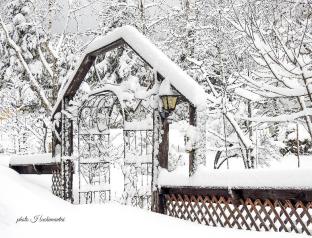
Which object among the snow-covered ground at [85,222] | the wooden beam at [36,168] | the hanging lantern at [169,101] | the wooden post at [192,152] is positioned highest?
the hanging lantern at [169,101]

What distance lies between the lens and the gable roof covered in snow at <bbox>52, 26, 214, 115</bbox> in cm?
732

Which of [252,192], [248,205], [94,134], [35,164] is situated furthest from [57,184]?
[252,192]

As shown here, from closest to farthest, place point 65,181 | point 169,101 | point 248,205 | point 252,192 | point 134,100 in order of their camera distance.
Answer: point 252,192, point 248,205, point 169,101, point 134,100, point 65,181

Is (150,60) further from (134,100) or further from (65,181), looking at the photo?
(65,181)

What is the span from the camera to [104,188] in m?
10.8

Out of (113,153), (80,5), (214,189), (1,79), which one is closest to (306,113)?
(214,189)

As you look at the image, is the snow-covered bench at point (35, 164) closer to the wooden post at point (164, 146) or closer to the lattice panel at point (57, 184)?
the lattice panel at point (57, 184)

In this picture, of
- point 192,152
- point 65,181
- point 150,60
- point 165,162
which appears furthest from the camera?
point 65,181

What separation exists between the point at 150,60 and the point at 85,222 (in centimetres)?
315

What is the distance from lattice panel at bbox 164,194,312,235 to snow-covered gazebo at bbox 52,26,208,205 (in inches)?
23.7

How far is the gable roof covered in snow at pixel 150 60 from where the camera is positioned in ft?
24.0

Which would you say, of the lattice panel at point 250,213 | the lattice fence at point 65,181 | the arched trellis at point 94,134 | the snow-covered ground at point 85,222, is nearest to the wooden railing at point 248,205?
the lattice panel at point 250,213

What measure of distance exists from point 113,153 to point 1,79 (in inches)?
718

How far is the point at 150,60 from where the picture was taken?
803 cm
